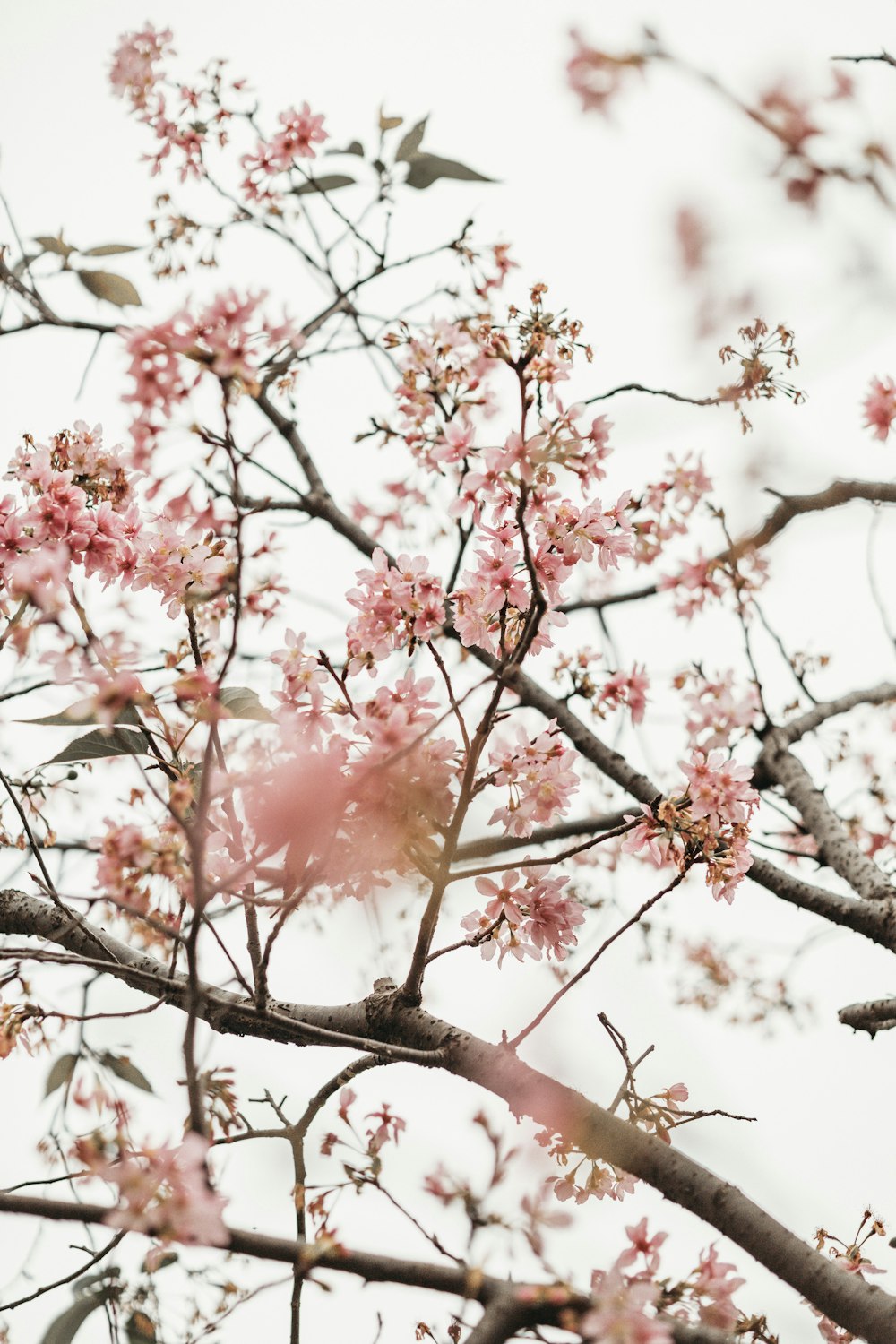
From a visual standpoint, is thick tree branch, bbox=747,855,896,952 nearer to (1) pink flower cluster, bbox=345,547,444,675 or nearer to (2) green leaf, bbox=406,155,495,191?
(1) pink flower cluster, bbox=345,547,444,675

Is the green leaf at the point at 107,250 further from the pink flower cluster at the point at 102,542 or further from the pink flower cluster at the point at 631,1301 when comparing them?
the pink flower cluster at the point at 631,1301

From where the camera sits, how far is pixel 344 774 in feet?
4.78

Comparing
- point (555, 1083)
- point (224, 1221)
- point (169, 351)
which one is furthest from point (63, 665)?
point (555, 1083)

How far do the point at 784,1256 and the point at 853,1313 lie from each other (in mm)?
102

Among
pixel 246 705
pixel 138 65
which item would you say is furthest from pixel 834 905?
pixel 138 65

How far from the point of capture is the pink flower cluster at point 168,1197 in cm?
100

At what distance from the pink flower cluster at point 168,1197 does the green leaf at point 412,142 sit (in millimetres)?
3259

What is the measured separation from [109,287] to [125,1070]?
2.24 metres

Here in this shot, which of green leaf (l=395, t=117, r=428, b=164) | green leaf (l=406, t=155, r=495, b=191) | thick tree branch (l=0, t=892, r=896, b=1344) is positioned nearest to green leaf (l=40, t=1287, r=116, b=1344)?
thick tree branch (l=0, t=892, r=896, b=1344)

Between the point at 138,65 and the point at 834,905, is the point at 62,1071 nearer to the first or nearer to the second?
the point at 834,905

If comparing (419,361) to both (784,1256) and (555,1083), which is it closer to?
(555,1083)

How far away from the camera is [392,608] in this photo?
5.54 ft

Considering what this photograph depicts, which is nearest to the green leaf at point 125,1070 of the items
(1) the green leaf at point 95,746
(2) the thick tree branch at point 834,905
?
(1) the green leaf at point 95,746

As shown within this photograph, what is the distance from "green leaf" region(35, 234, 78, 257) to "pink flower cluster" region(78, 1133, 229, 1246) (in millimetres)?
2618
